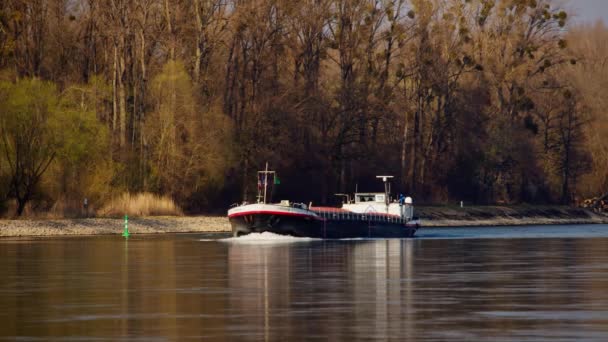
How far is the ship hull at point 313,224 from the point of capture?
81375 millimetres

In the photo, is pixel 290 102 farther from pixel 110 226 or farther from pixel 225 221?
pixel 110 226

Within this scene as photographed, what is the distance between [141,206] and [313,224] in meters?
16.1

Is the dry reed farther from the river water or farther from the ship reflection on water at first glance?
the ship reflection on water

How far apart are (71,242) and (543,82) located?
77.2 metres

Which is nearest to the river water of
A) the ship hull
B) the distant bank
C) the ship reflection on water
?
the ship reflection on water

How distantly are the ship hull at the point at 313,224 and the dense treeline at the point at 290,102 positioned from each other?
1447 centimetres

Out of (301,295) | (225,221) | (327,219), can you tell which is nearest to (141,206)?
(225,221)

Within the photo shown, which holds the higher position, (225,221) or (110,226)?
(225,221)

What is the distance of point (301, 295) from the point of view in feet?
114

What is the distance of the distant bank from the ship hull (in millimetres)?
9580

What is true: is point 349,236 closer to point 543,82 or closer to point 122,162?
point 122,162

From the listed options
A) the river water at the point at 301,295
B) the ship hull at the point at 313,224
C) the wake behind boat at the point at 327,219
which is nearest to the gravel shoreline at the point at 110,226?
the wake behind boat at the point at 327,219

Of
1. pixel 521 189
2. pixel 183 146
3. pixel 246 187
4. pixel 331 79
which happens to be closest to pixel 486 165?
pixel 521 189

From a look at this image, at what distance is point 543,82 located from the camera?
139 m
